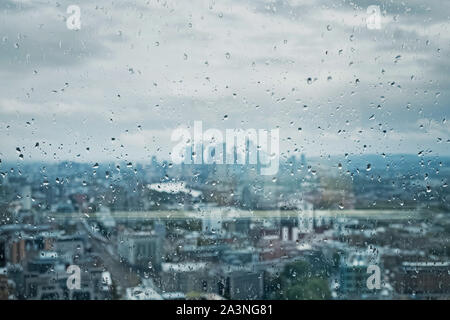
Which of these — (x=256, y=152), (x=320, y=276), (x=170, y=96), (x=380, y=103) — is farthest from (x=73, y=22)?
(x=320, y=276)

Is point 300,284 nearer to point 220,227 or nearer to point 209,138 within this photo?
point 220,227

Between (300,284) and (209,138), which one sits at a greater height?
(209,138)

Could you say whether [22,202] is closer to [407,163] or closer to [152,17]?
[152,17]
